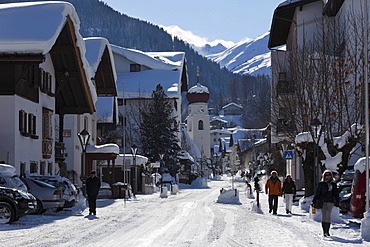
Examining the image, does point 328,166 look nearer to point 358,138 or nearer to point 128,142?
point 358,138

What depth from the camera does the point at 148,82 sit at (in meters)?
106

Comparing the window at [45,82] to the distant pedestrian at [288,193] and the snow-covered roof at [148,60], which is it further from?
the snow-covered roof at [148,60]

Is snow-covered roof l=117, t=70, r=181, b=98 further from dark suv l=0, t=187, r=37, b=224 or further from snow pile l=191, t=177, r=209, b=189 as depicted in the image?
dark suv l=0, t=187, r=37, b=224

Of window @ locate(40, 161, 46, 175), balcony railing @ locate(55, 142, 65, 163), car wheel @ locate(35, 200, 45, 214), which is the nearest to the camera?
car wheel @ locate(35, 200, 45, 214)

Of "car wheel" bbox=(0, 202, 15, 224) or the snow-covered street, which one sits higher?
"car wheel" bbox=(0, 202, 15, 224)

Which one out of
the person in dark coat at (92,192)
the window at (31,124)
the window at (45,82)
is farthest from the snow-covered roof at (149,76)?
the person in dark coat at (92,192)

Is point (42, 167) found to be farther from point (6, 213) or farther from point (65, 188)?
point (6, 213)

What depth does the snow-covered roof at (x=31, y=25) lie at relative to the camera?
33094mm

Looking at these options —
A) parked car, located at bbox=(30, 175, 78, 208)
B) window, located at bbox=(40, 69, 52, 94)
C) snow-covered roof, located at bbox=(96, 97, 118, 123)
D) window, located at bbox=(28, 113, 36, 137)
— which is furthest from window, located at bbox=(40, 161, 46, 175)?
snow-covered roof, located at bbox=(96, 97, 118, 123)

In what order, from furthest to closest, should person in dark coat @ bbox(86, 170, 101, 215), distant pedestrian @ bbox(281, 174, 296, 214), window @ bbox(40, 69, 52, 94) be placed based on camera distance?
window @ bbox(40, 69, 52, 94)
distant pedestrian @ bbox(281, 174, 296, 214)
person in dark coat @ bbox(86, 170, 101, 215)

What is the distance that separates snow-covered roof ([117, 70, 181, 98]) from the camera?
103 metres

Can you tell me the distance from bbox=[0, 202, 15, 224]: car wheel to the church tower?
124298 millimetres

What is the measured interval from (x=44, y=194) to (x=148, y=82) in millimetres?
78423

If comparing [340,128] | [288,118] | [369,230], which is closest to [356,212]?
[369,230]
